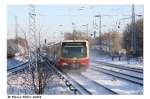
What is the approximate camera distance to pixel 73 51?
299 inches

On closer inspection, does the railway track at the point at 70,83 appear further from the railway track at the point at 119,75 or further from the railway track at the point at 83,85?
the railway track at the point at 119,75

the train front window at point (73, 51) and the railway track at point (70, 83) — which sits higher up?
the train front window at point (73, 51)

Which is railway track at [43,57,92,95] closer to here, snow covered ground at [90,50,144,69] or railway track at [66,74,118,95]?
railway track at [66,74,118,95]

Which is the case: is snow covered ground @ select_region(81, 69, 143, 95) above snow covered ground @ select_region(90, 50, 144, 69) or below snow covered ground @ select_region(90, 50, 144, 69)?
below

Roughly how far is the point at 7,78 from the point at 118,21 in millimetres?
804

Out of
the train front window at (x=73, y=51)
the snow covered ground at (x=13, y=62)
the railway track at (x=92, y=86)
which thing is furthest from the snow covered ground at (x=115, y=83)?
the snow covered ground at (x=13, y=62)

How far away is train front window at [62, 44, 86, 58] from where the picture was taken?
756 cm

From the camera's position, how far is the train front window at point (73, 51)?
7564mm

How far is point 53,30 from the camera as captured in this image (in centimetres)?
757

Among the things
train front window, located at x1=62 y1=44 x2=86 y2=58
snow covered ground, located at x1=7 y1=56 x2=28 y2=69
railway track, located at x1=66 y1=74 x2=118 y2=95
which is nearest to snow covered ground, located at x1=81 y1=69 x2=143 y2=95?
railway track, located at x1=66 y1=74 x2=118 y2=95

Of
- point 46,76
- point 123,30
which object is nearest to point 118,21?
point 123,30

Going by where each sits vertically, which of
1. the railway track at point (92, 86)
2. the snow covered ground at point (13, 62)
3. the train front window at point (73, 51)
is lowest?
the railway track at point (92, 86)

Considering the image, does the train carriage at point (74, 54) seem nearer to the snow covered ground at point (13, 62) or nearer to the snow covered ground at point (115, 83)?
the snow covered ground at point (115, 83)
